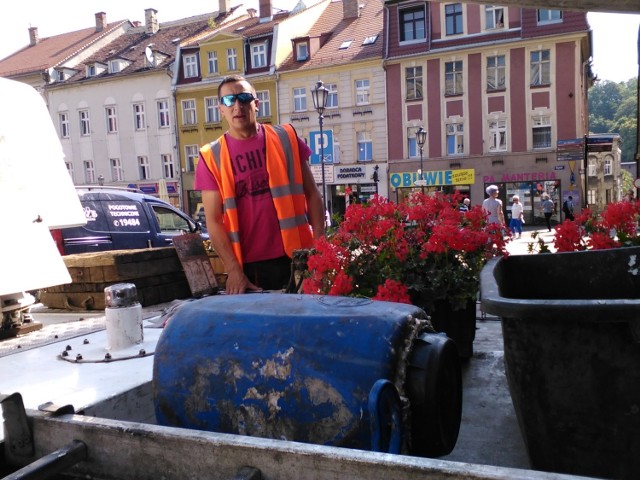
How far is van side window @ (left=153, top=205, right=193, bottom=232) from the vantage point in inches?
365

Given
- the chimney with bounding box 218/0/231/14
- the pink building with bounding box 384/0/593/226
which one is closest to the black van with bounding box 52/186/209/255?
the pink building with bounding box 384/0/593/226

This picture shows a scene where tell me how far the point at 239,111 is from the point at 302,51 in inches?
1235

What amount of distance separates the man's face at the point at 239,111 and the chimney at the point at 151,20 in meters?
40.7

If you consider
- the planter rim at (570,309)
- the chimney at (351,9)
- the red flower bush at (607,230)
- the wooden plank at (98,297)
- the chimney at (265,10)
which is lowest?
the wooden plank at (98,297)

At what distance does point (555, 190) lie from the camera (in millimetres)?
26984

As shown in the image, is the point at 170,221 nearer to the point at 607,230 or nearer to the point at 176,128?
the point at 607,230

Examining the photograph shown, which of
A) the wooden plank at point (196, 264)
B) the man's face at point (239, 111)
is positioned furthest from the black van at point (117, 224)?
the man's face at point (239, 111)

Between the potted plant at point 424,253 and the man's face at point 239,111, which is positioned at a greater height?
the man's face at point 239,111

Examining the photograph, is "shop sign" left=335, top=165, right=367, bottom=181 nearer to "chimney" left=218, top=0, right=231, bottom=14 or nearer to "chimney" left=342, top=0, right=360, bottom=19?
"chimney" left=342, top=0, right=360, bottom=19

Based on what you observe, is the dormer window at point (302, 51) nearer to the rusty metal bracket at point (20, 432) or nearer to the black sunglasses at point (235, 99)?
the black sunglasses at point (235, 99)

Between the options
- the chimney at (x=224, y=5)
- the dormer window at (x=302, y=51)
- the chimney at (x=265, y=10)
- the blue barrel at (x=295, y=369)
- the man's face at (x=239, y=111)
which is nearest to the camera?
the blue barrel at (x=295, y=369)

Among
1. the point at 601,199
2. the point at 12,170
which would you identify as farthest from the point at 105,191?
the point at 601,199

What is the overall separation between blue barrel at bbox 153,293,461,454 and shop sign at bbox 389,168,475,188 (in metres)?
26.8

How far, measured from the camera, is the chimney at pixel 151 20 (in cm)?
3953
